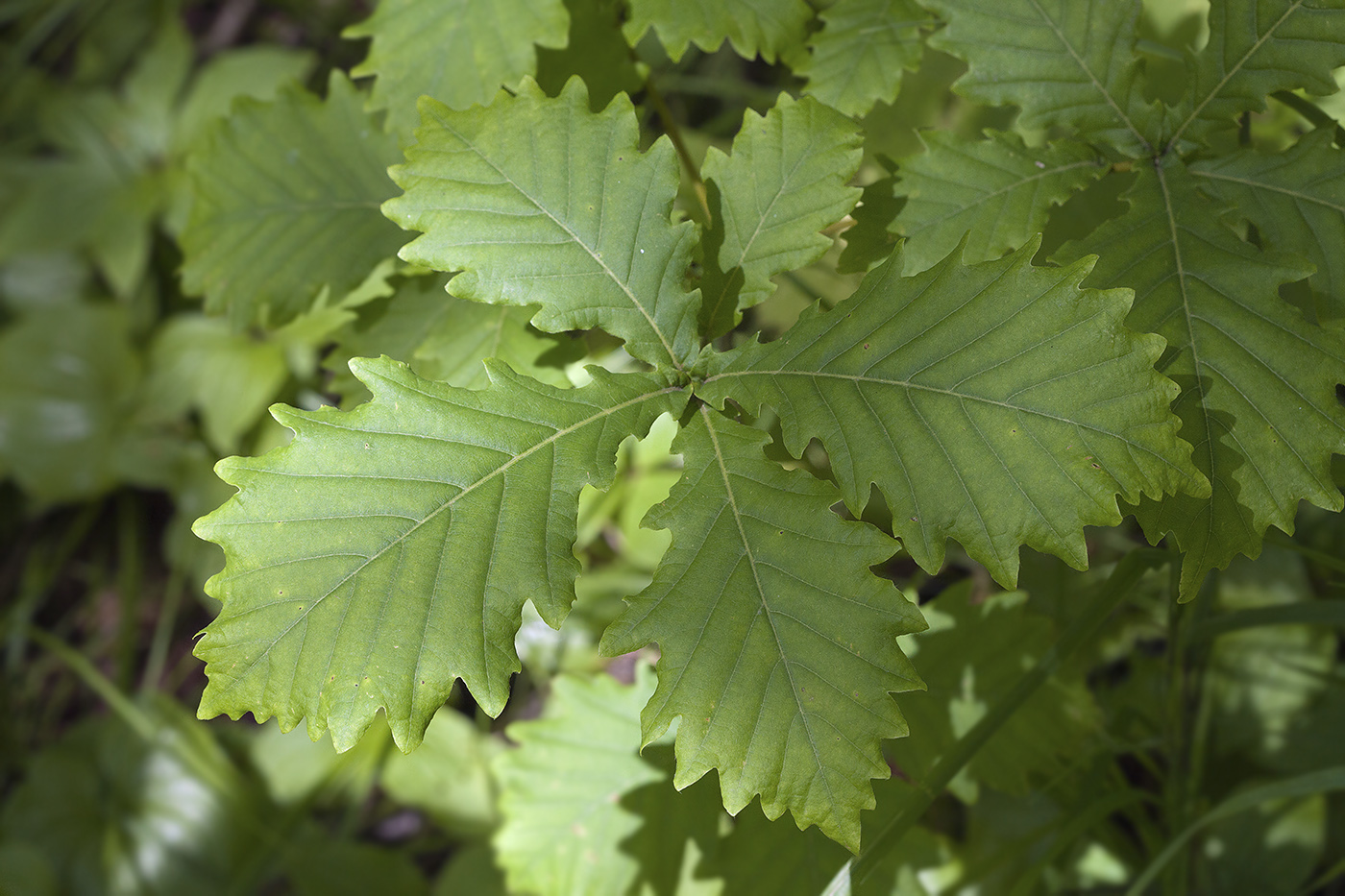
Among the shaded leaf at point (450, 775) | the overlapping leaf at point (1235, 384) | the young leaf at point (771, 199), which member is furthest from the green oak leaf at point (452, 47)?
the shaded leaf at point (450, 775)

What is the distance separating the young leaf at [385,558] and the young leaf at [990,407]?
26cm

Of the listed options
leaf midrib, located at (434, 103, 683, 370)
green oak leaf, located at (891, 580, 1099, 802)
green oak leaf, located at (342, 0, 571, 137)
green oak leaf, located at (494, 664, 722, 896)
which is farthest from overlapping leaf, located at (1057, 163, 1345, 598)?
green oak leaf, located at (494, 664, 722, 896)

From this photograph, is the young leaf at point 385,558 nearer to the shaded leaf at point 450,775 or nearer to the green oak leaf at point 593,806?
the green oak leaf at point 593,806

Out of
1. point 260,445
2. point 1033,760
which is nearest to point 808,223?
point 1033,760

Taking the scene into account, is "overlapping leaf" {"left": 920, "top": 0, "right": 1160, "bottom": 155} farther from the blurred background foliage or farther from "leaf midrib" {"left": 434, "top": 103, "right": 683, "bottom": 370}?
"leaf midrib" {"left": 434, "top": 103, "right": 683, "bottom": 370}

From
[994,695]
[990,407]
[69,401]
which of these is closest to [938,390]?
[990,407]

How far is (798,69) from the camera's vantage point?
4.35ft

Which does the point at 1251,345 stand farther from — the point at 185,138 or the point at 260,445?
the point at 185,138

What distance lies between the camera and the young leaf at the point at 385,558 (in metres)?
0.86

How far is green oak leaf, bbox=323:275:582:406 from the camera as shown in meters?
1.24

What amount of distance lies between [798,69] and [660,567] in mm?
812

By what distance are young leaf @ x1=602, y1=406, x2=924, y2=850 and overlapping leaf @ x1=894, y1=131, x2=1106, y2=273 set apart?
0.39 m

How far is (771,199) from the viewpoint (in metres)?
1.05

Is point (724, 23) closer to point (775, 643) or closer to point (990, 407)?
point (990, 407)
